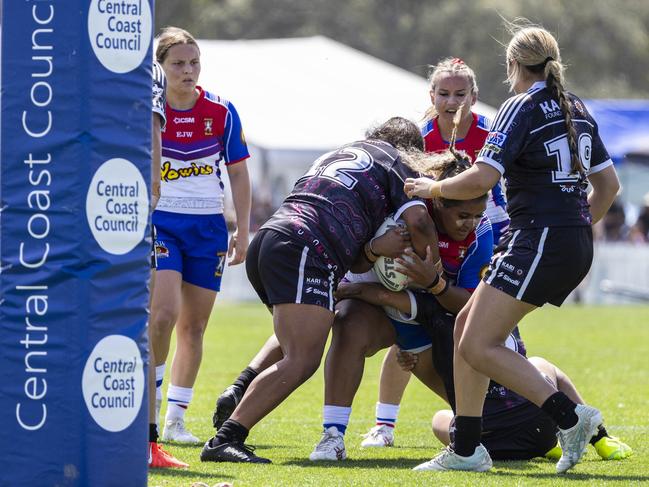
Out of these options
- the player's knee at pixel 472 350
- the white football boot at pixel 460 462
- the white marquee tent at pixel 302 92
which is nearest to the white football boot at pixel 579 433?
the white football boot at pixel 460 462

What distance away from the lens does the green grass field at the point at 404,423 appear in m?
5.59

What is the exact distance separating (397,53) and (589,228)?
47.0 meters

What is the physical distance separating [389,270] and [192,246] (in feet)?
5.17

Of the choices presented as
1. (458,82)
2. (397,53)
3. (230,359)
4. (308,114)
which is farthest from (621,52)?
(458,82)

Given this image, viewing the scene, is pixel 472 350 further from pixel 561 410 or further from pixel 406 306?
pixel 406 306

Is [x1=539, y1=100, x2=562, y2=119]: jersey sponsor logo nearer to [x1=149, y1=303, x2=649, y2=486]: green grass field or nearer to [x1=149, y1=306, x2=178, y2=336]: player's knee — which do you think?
[x1=149, y1=303, x2=649, y2=486]: green grass field

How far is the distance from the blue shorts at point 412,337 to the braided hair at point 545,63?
1.32 metres

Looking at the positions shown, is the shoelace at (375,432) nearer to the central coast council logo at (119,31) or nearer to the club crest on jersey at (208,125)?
the club crest on jersey at (208,125)

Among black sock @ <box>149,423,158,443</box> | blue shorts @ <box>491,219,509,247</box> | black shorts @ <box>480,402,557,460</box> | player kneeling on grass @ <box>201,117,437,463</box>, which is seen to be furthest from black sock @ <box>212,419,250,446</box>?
blue shorts @ <box>491,219,509,247</box>

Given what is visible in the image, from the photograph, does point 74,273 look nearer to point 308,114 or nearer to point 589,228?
point 589,228

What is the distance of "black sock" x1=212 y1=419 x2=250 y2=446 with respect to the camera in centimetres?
606

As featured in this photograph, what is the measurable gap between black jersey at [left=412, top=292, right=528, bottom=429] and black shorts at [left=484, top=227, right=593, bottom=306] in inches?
28.8

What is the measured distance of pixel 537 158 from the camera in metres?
5.74

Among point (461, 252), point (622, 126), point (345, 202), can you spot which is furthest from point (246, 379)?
point (622, 126)
